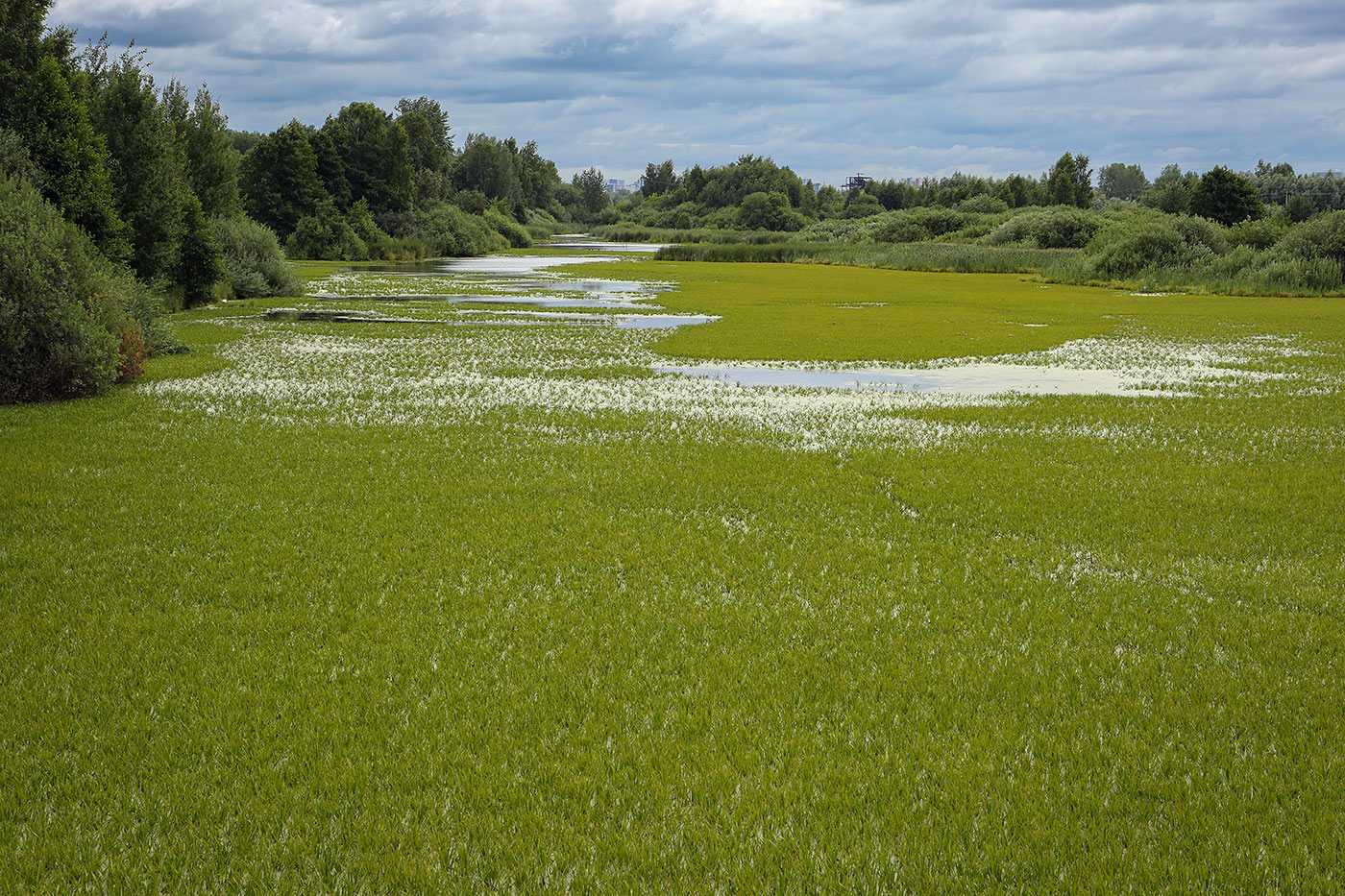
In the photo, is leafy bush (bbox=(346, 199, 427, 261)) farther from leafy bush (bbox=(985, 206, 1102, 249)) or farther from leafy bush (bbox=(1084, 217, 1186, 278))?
leafy bush (bbox=(1084, 217, 1186, 278))

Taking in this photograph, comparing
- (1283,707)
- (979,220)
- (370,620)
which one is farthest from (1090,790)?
(979,220)

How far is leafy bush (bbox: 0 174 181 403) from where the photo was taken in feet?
71.9

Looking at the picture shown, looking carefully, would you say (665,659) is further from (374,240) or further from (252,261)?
(374,240)

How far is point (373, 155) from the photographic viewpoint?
129m

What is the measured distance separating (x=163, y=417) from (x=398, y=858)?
18.1m

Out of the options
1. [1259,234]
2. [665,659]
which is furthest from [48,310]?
[1259,234]

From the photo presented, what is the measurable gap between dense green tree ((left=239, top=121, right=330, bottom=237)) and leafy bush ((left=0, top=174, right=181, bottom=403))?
9452 cm

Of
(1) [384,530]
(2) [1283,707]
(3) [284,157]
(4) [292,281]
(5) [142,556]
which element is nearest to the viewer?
(2) [1283,707]

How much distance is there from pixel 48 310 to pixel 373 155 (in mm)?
117118

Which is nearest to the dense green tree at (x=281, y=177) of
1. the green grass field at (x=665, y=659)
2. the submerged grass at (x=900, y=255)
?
the submerged grass at (x=900, y=255)

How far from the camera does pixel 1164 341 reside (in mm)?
39219

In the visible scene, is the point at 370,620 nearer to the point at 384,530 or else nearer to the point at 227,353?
the point at 384,530

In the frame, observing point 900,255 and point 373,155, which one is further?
point 373,155

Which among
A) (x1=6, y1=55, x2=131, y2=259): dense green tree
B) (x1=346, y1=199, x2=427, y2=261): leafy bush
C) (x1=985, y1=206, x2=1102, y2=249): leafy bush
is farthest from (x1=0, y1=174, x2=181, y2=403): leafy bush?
(x1=985, y1=206, x2=1102, y2=249): leafy bush
